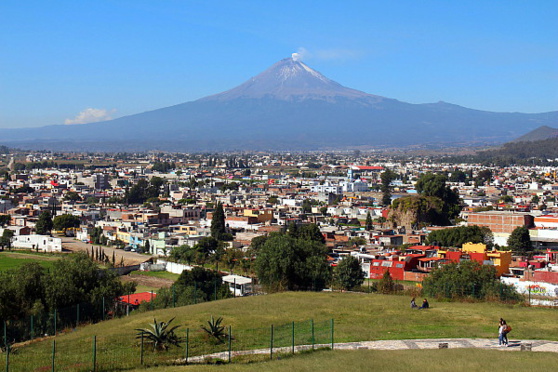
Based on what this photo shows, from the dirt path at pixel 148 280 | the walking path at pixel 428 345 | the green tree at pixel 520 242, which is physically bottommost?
the dirt path at pixel 148 280

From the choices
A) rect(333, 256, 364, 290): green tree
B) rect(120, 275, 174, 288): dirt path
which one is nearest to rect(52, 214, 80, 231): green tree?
rect(120, 275, 174, 288): dirt path

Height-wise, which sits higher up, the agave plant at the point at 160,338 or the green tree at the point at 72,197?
the agave plant at the point at 160,338

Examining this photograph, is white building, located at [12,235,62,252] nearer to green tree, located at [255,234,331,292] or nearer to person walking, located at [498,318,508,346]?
green tree, located at [255,234,331,292]

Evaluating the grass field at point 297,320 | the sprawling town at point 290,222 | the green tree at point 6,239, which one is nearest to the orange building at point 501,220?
the sprawling town at point 290,222

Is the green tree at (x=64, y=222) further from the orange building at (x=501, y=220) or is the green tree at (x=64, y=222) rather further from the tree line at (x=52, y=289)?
the tree line at (x=52, y=289)

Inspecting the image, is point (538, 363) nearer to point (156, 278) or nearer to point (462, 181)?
point (156, 278)

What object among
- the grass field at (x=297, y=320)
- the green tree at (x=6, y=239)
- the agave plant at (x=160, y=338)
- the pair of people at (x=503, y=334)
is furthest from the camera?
the green tree at (x=6, y=239)

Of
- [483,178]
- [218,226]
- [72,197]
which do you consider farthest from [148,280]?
[483,178]
